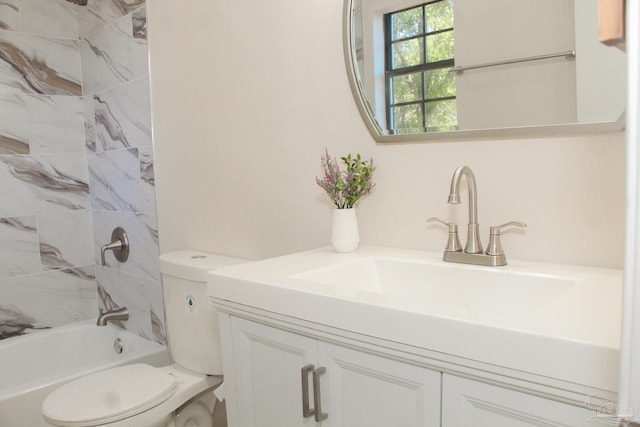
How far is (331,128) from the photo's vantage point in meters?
1.47

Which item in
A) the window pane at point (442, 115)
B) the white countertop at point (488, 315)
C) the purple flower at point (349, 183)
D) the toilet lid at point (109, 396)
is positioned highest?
the window pane at point (442, 115)

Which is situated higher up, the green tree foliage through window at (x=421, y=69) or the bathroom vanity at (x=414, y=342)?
the green tree foliage through window at (x=421, y=69)

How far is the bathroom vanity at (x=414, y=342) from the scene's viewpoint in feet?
2.18

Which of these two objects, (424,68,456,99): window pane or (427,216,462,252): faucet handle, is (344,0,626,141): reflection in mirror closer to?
(424,68,456,99): window pane

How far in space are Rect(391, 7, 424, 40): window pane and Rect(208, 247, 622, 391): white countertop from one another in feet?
1.98

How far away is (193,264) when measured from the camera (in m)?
1.67

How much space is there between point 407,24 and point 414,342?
2.87 feet

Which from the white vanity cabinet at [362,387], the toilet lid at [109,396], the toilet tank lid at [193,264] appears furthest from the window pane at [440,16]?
the toilet lid at [109,396]

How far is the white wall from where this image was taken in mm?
1062

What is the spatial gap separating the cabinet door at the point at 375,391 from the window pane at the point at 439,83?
0.70 meters

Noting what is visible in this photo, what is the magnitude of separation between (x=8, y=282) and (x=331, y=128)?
77.4 inches

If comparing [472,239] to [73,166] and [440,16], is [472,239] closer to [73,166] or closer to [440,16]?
[440,16]

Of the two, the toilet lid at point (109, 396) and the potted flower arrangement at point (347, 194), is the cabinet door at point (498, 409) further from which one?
the toilet lid at point (109, 396)

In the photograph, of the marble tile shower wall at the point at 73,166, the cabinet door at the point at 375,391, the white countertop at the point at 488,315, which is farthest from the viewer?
the marble tile shower wall at the point at 73,166
